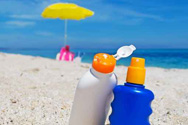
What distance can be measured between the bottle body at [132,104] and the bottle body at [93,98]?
7cm

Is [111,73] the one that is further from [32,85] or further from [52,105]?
[32,85]

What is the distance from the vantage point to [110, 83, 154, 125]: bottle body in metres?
1.13

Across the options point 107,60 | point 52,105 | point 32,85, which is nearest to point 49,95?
point 52,105

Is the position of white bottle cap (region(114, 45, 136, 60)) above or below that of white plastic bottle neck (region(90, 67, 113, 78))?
above

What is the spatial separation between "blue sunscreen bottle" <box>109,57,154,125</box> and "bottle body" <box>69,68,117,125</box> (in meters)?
0.07

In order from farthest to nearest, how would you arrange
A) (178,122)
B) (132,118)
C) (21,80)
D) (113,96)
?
(21,80) → (178,122) → (113,96) → (132,118)

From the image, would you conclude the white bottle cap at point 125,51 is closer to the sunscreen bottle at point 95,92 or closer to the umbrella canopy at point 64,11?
the sunscreen bottle at point 95,92

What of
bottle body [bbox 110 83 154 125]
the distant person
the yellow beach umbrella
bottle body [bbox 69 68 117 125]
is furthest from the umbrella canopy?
bottle body [bbox 110 83 154 125]

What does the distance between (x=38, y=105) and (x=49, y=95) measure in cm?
34

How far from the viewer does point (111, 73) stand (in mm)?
1203

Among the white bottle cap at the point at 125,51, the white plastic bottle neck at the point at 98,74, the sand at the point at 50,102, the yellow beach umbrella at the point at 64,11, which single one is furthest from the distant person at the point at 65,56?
the white plastic bottle neck at the point at 98,74

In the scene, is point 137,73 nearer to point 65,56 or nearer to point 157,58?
point 65,56

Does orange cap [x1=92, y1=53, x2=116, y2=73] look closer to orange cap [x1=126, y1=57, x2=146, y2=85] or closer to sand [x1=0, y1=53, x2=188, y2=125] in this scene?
orange cap [x1=126, y1=57, x2=146, y2=85]

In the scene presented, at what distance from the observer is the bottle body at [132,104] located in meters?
1.13
